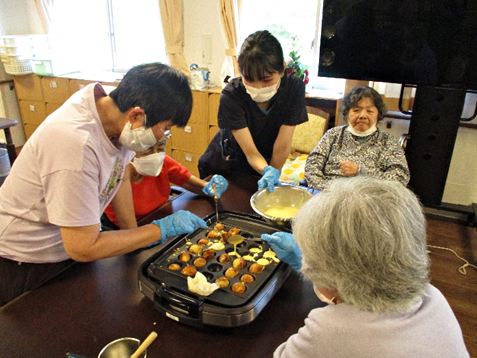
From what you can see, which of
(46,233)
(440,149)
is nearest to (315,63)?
(440,149)

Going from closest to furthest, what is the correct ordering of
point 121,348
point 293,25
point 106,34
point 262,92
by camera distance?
point 121,348, point 262,92, point 293,25, point 106,34

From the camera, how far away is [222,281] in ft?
3.43

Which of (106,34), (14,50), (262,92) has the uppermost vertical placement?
(106,34)

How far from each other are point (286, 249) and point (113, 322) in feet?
1.70

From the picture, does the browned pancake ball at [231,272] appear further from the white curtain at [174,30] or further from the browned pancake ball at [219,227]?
the white curtain at [174,30]

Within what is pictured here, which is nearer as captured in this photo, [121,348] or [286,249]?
[121,348]

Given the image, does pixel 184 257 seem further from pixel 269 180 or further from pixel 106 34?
pixel 106 34

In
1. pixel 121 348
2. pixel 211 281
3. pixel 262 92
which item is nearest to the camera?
pixel 121 348

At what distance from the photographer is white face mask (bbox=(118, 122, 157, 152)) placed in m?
1.11

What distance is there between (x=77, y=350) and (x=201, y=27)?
375 centimetres

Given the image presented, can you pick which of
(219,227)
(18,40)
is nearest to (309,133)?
(219,227)

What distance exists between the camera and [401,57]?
2531 millimetres

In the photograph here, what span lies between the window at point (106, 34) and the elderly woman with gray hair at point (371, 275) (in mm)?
4164

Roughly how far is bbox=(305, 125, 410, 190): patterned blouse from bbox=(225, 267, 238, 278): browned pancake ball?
1303 mm
